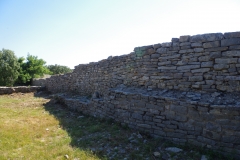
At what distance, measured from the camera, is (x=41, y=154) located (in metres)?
3.76

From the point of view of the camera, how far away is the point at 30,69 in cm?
2656

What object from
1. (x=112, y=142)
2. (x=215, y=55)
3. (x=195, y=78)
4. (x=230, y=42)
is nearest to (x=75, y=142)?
(x=112, y=142)

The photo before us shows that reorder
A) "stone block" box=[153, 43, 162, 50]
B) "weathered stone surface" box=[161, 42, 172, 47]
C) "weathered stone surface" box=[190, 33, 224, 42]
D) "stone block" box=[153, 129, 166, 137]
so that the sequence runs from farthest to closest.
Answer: "stone block" box=[153, 43, 162, 50] < "weathered stone surface" box=[161, 42, 172, 47] < "stone block" box=[153, 129, 166, 137] < "weathered stone surface" box=[190, 33, 224, 42]

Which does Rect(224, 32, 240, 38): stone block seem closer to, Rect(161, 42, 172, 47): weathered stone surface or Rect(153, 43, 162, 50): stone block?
Rect(161, 42, 172, 47): weathered stone surface

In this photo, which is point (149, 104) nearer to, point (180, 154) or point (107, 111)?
point (180, 154)

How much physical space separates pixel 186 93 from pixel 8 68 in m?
25.1

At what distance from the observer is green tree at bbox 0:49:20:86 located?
74.7ft

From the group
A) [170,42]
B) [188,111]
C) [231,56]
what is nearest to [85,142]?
[188,111]

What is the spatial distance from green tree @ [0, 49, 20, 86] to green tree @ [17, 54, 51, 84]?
1509 mm

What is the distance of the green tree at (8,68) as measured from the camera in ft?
74.7

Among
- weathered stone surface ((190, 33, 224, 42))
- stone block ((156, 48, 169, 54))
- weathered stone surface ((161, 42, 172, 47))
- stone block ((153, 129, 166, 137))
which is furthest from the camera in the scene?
stone block ((156, 48, 169, 54))

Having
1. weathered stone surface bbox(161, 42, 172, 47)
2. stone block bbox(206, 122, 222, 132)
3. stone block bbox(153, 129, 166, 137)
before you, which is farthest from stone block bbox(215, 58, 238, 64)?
stone block bbox(153, 129, 166, 137)

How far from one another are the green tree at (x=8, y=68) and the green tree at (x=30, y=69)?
4.95ft

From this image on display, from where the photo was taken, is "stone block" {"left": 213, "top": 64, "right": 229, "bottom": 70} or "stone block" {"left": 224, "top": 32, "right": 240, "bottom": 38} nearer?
"stone block" {"left": 224, "top": 32, "right": 240, "bottom": 38}
